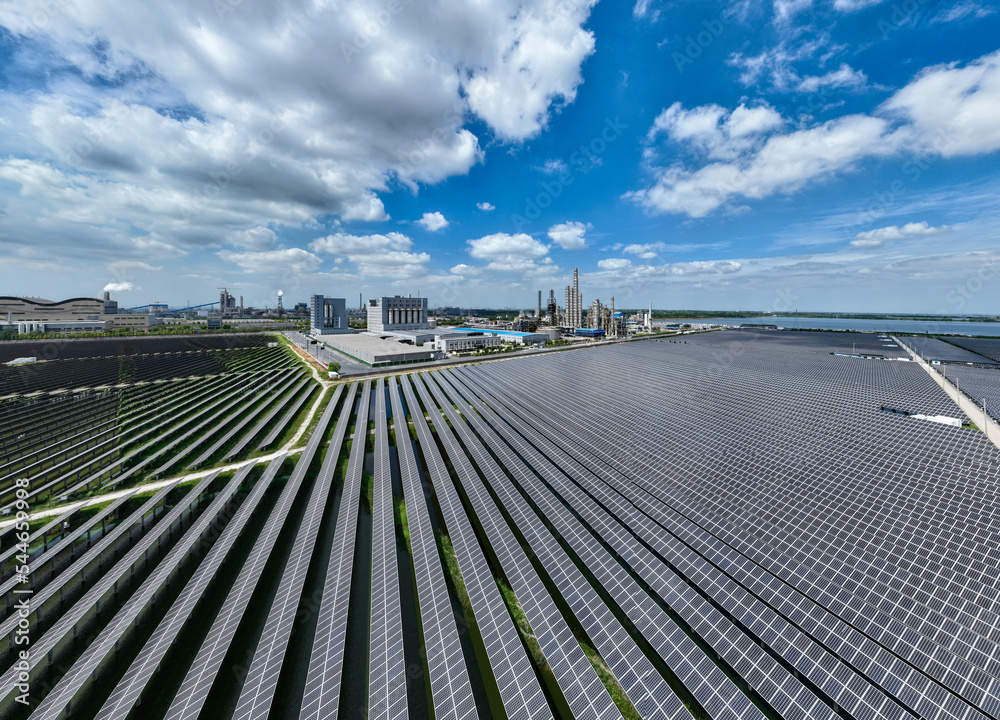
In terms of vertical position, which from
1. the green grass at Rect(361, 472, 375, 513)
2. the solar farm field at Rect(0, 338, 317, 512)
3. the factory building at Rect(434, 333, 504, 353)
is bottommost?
the green grass at Rect(361, 472, 375, 513)

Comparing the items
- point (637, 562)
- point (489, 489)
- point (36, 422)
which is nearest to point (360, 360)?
point (36, 422)

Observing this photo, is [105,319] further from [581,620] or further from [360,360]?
[581,620]

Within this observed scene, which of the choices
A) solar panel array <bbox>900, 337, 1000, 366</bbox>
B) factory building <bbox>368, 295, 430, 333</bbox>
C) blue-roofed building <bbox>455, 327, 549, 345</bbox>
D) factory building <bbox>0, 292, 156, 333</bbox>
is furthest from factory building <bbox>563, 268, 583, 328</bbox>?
factory building <bbox>0, 292, 156, 333</bbox>

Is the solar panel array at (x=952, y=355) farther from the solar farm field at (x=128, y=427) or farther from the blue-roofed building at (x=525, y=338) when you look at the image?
the solar farm field at (x=128, y=427)

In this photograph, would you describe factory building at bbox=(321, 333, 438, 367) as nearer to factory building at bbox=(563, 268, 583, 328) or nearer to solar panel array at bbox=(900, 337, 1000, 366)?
factory building at bbox=(563, 268, 583, 328)

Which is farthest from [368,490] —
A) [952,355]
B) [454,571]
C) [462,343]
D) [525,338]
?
[952,355]

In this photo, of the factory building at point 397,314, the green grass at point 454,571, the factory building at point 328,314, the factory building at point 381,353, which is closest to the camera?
the green grass at point 454,571

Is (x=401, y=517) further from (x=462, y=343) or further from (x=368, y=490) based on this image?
(x=462, y=343)

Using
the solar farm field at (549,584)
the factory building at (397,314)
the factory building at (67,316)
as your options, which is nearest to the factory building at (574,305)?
the factory building at (397,314)
